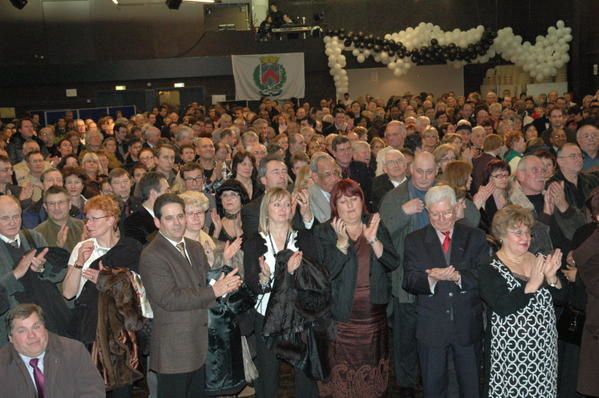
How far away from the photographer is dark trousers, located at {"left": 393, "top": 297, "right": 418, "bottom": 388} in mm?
5648

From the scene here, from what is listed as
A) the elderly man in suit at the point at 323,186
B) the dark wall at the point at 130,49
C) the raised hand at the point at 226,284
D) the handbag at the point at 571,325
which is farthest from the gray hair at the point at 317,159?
the dark wall at the point at 130,49

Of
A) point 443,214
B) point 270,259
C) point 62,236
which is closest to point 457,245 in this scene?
point 443,214

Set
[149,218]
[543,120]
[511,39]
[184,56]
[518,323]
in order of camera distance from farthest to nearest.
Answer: [184,56] < [511,39] < [543,120] < [149,218] < [518,323]

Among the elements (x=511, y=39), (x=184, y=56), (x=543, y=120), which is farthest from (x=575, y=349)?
(x=184, y=56)

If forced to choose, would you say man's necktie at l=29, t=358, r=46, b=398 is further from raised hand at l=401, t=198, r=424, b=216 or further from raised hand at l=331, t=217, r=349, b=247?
raised hand at l=401, t=198, r=424, b=216

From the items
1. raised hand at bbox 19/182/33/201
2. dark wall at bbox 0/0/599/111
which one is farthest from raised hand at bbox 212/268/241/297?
dark wall at bbox 0/0/599/111

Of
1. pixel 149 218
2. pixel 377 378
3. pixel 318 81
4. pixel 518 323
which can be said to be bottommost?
pixel 377 378

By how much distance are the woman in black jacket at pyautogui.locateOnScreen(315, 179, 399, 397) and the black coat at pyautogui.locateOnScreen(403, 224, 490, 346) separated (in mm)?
201

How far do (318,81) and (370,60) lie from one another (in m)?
1.52

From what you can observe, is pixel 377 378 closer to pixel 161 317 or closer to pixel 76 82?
pixel 161 317

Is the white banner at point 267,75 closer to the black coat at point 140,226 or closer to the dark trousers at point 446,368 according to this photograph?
the black coat at point 140,226

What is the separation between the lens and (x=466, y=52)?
1934 cm

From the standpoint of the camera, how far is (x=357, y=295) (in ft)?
16.1

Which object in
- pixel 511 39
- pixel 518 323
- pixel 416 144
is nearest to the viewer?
pixel 518 323
